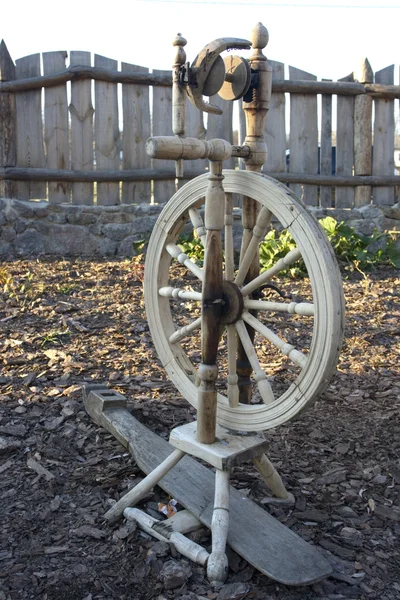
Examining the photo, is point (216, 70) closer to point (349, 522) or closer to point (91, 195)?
point (349, 522)

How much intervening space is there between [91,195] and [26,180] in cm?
65

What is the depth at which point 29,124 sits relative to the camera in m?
6.50

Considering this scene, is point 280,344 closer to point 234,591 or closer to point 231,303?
point 231,303

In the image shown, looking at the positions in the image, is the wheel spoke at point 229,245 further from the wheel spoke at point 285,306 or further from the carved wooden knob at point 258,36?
the carved wooden knob at point 258,36

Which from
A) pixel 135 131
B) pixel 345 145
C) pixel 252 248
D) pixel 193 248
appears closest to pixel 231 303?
pixel 252 248

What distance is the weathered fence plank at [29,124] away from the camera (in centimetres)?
648

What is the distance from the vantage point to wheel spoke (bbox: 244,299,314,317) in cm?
202

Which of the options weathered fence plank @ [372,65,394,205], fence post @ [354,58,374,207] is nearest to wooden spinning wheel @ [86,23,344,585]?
fence post @ [354,58,374,207]

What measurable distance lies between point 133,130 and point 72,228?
1.15m

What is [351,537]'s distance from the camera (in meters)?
2.18

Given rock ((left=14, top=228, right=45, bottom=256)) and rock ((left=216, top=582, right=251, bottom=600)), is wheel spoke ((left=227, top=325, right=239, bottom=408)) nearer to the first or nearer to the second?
rock ((left=216, top=582, right=251, bottom=600))

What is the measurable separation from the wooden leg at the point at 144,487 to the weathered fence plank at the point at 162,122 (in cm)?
459

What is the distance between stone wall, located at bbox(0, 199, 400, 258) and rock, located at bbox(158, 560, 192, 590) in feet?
15.8


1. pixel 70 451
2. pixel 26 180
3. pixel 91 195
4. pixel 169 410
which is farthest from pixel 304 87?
pixel 70 451
